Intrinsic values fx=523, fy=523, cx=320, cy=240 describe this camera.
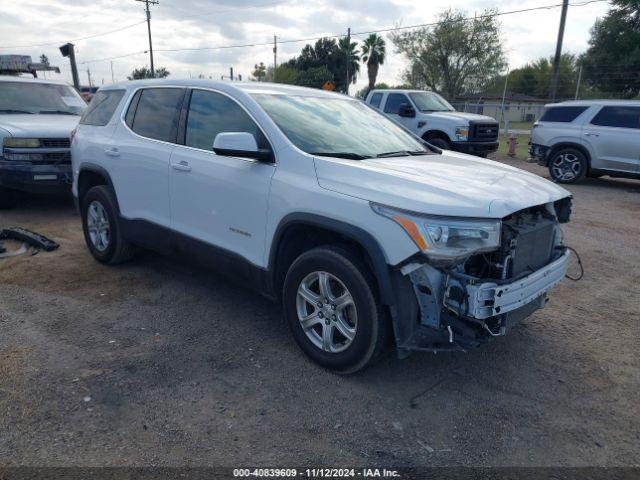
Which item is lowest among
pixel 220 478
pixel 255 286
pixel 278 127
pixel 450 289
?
pixel 220 478

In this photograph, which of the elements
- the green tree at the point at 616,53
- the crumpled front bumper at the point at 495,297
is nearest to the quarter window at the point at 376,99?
the crumpled front bumper at the point at 495,297

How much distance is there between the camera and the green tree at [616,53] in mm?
34375

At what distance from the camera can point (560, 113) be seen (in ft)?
40.1

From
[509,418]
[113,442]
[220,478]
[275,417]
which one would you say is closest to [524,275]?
[509,418]

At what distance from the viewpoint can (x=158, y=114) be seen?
473 centimetres

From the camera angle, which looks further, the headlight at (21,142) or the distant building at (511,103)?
A: the distant building at (511,103)

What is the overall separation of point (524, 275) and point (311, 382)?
1.49 metres

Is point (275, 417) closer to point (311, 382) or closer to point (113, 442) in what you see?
point (311, 382)

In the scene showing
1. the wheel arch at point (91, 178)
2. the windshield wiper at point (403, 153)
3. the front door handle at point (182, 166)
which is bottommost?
the wheel arch at point (91, 178)

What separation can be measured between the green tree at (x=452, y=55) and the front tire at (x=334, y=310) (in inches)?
1864

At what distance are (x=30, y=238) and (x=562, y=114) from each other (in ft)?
36.9

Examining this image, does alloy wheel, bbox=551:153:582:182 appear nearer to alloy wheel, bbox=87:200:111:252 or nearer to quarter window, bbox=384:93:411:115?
quarter window, bbox=384:93:411:115

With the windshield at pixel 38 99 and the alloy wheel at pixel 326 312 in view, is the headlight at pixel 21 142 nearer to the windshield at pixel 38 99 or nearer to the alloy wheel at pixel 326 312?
the windshield at pixel 38 99

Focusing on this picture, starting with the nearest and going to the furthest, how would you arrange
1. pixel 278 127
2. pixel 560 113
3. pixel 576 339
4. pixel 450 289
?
pixel 450 289 < pixel 278 127 < pixel 576 339 < pixel 560 113
